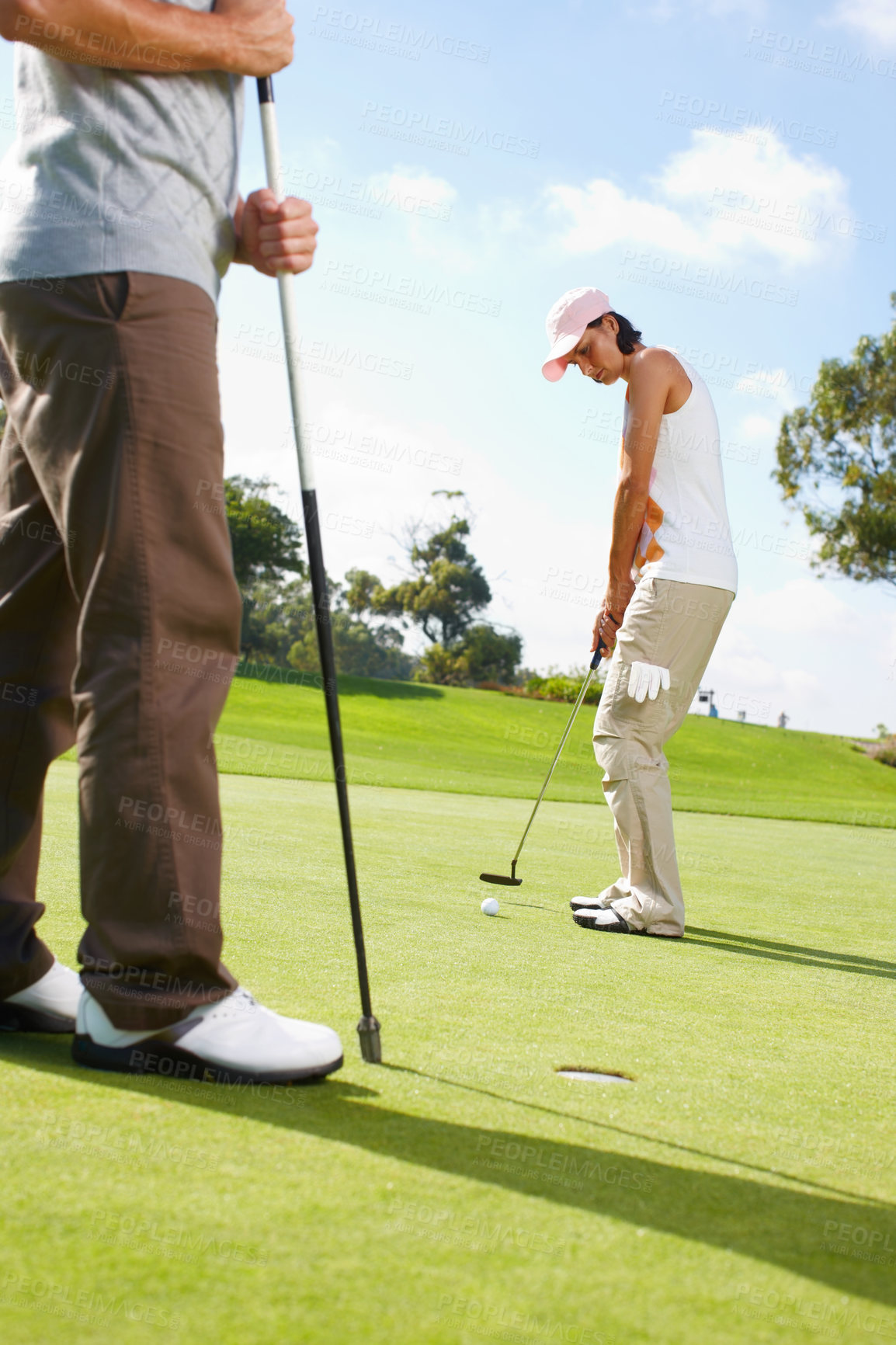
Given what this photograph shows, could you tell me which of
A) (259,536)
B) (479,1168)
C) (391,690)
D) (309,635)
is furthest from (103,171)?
(309,635)

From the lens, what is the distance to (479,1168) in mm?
1460

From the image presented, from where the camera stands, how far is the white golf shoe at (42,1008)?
2098 mm

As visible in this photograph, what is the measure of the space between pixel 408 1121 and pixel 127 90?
1732 millimetres

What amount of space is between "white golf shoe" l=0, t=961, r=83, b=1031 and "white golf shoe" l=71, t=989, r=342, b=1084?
0.24 meters

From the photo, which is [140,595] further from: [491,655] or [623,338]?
[491,655]

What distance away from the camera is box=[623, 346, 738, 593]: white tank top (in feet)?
13.6

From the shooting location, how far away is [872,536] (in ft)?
109

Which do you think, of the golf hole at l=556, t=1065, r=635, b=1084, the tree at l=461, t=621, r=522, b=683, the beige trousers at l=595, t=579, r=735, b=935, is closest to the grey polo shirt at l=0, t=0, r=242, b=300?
the golf hole at l=556, t=1065, r=635, b=1084

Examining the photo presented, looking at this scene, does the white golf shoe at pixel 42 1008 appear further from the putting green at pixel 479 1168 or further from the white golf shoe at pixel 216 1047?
the white golf shoe at pixel 216 1047

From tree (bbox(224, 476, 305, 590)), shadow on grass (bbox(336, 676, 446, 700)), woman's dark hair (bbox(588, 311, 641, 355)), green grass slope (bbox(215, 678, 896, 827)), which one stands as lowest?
green grass slope (bbox(215, 678, 896, 827))

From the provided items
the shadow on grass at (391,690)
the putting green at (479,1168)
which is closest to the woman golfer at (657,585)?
the putting green at (479,1168)

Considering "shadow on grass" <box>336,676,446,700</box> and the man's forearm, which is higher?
the man's forearm

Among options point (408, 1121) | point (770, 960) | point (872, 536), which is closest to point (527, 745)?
point (872, 536)

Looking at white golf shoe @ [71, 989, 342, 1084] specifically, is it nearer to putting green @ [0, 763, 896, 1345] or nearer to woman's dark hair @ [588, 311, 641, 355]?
putting green @ [0, 763, 896, 1345]
